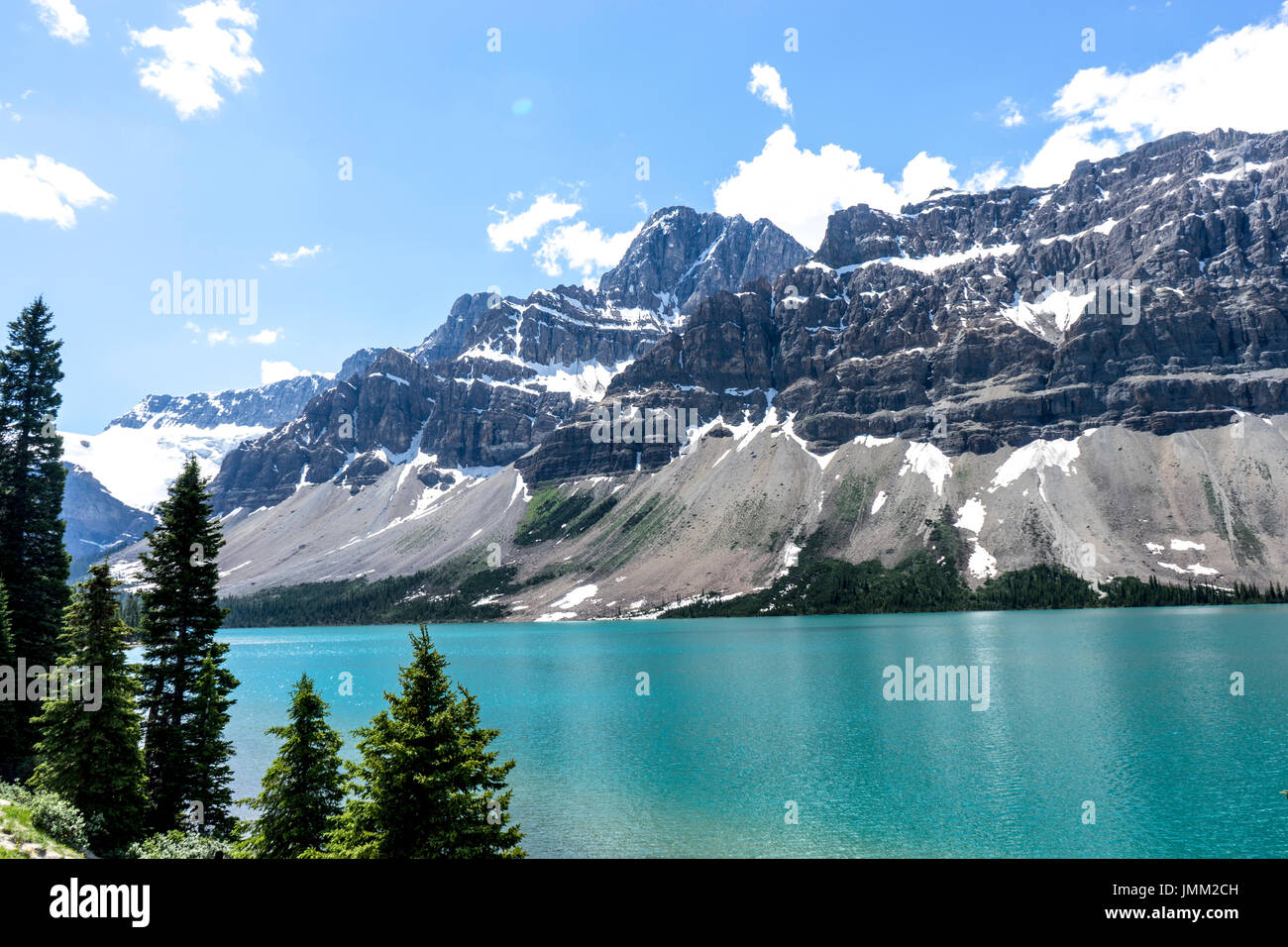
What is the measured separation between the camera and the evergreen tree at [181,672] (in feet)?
110

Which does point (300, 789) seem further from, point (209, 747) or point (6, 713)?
point (6, 713)

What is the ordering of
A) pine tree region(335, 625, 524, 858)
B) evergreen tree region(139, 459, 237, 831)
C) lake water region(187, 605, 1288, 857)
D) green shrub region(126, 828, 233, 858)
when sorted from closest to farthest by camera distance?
pine tree region(335, 625, 524, 858)
green shrub region(126, 828, 233, 858)
evergreen tree region(139, 459, 237, 831)
lake water region(187, 605, 1288, 857)

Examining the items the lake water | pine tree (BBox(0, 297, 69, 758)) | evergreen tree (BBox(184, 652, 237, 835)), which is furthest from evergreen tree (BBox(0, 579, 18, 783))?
the lake water

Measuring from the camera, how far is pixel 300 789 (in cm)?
2831

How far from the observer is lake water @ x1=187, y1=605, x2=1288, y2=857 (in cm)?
4309

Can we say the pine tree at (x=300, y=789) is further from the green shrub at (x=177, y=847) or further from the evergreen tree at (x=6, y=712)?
the evergreen tree at (x=6, y=712)

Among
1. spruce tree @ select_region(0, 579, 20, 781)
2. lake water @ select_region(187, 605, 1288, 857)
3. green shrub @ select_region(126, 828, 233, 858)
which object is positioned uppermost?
spruce tree @ select_region(0, 579, 20, 781)

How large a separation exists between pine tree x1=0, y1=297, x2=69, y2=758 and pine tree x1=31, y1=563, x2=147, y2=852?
56.2ft

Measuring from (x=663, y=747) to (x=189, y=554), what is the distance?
43.9m

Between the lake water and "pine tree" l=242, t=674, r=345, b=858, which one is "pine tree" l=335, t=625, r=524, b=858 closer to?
"pine tree" l=242, t=674, r=345, b=858

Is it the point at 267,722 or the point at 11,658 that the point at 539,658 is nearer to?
the point at 267,722

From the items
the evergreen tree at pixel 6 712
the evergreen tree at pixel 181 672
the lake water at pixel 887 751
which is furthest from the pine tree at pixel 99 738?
the lake water at pixel 887 751
